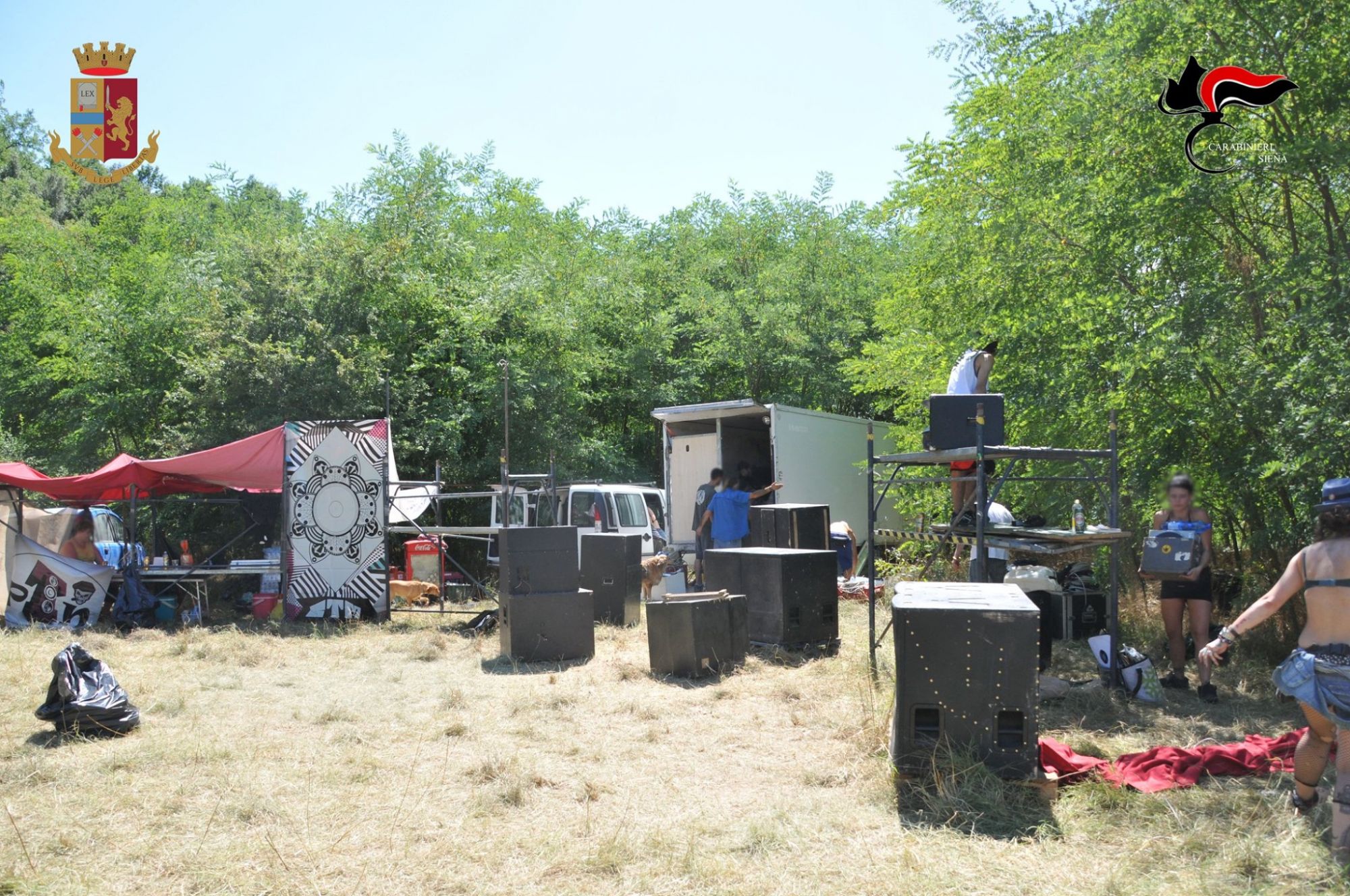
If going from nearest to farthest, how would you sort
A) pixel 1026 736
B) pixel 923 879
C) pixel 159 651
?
pixel 923 879 → pixel 1026 736 → pixel 159 651

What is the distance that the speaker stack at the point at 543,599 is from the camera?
9891mm

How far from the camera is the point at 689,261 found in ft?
95.0

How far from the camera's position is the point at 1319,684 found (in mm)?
4387

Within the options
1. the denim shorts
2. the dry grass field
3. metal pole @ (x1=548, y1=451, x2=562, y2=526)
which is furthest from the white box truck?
the denim shorts

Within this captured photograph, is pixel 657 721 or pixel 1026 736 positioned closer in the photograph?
pixel 1026 736

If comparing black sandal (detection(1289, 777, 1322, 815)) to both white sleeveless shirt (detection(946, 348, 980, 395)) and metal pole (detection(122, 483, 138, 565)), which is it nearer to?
white sleeveless shirt (detection(946, 348, 980, 395))

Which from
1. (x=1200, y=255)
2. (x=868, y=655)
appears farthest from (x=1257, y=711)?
(x=1200, y=255)

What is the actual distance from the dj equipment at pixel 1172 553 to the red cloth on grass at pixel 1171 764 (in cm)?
195

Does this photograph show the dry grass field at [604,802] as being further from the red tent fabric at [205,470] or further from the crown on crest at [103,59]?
the crown on crest at [103,59]

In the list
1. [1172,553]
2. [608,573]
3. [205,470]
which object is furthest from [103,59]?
[1172,553]

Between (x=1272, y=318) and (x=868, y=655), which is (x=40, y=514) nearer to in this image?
(x=868, y=655)

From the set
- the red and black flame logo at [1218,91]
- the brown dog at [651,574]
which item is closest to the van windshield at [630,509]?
the brown dog at [651,574]

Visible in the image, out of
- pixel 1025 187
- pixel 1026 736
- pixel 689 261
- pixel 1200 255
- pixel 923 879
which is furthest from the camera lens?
pixel 689 261

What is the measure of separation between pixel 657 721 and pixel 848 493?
11.6 m
